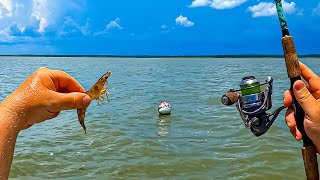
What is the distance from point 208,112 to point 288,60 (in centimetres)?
1207

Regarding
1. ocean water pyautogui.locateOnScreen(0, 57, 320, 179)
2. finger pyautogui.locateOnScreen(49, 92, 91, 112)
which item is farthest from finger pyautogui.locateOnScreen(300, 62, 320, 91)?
ocean water pyautogui.locateOnScreen(0, 57, 320, 179)

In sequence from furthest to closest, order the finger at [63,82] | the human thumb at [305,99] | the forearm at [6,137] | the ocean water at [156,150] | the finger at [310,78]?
the ocean water at [156,150], the finger at [310,78], the human thumb at [305,99], the finger at [63,82], the forearm at [6,137]

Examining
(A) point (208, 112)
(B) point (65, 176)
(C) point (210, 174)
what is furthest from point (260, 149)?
(A) point (208, 112)

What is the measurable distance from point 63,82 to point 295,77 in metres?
1.64

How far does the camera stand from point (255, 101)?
3.70 meters

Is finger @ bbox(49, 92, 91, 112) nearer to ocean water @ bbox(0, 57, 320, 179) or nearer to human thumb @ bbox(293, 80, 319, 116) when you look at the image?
human thumb @ bbox(293, 80, 319, 116)

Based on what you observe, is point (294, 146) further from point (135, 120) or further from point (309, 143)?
point (309, 143)

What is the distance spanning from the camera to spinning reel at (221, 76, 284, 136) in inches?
146

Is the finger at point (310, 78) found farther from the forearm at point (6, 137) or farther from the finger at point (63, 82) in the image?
the forearm at point (6, 137)

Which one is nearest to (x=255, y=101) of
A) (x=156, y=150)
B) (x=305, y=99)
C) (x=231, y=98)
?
(x=231, y=98)

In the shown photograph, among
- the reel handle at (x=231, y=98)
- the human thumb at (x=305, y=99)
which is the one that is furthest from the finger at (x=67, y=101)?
the reel handle at (x=231, y=98)

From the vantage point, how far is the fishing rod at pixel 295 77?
3.06m

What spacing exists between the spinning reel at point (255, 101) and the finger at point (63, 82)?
5.04ft

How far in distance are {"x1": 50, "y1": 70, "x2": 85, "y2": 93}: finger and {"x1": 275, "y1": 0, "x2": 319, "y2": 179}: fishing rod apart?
153 centimetres
